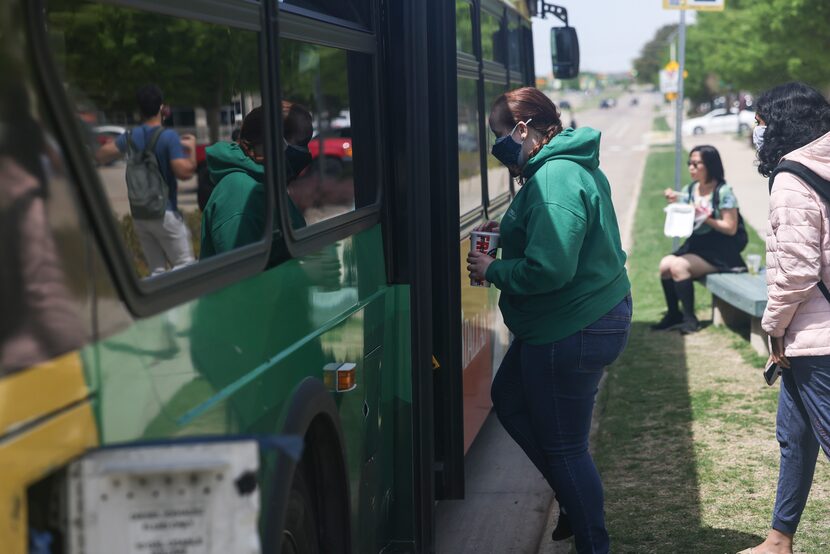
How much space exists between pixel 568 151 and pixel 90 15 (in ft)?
7.02

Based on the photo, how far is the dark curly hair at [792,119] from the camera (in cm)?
418

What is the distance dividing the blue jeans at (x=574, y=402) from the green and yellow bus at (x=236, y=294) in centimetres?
34

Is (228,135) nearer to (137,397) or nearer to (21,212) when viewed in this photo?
(137,397)

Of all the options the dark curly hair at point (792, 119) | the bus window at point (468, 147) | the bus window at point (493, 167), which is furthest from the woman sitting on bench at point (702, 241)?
the dark curly hair at point (792, 119)

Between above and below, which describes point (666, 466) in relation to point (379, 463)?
below

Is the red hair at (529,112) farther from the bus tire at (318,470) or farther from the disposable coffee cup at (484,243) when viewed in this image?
the bus tire at (318,470)

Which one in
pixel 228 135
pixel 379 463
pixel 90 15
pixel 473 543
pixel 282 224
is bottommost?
pixel 473 543

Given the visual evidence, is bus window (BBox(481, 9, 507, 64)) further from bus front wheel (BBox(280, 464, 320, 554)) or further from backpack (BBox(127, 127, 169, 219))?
backpack (BBox(127, 127, 169, 219))

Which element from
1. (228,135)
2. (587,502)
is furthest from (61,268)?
(587,502)

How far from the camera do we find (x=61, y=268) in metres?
1.78

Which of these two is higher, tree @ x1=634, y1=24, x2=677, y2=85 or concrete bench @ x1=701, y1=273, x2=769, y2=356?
tree @ x1=634, y1=24, x2=677, y2=85

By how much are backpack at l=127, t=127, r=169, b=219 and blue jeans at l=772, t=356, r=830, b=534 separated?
2.54 m

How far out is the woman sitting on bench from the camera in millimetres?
8852

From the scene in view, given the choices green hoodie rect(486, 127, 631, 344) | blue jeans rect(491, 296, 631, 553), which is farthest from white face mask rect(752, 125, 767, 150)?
blue jeans rect(491, 296, 631, 553)
